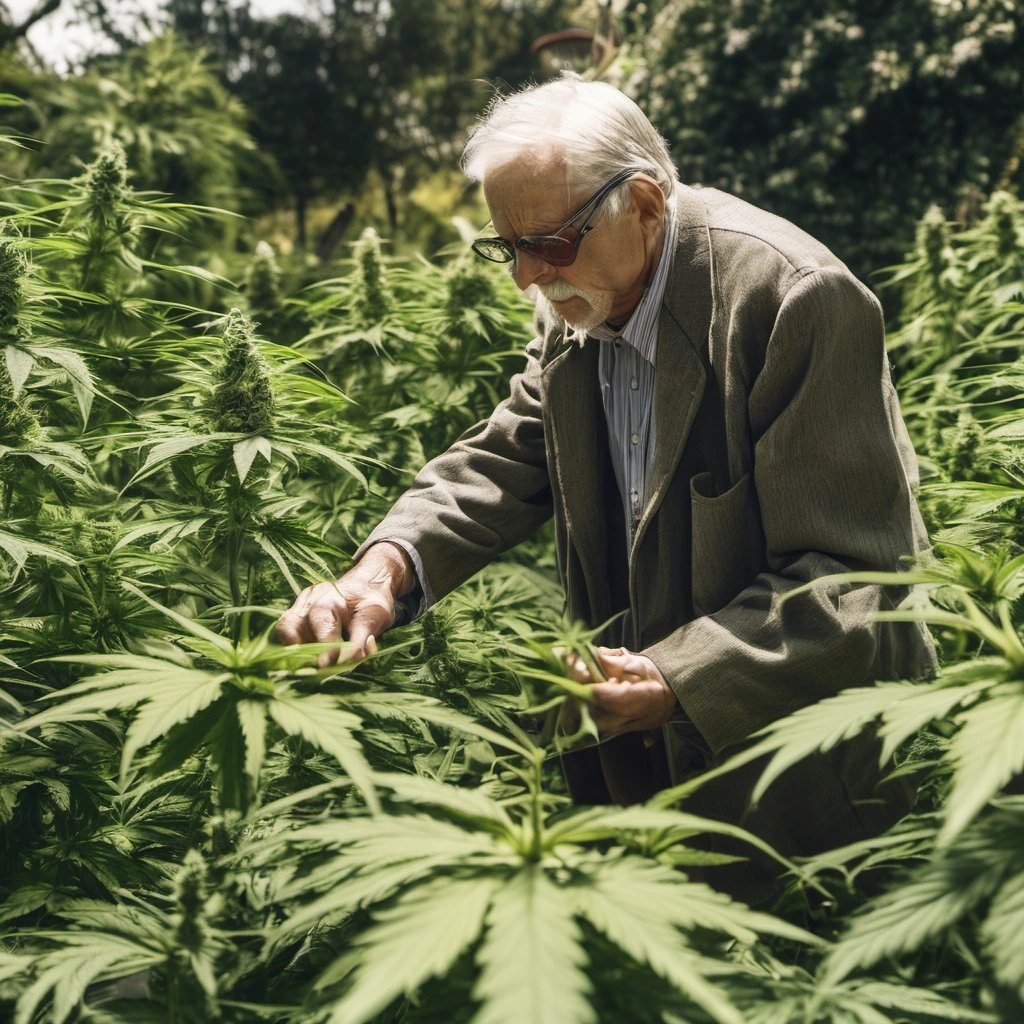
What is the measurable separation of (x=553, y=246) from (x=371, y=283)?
1.32 m

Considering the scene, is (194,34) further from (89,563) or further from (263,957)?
(263,957)

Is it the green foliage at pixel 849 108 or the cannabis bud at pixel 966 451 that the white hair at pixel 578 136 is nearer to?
the cannabis bud at pixel 966 451

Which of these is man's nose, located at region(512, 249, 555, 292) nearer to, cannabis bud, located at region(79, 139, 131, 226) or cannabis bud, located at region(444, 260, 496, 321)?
cannabis bud, located at region(79, 139, 131, 226)

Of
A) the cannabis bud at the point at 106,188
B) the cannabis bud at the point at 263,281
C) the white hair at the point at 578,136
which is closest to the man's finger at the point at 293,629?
the white hair at the point at 578,136

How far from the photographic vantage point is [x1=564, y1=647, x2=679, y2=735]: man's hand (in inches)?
62.1

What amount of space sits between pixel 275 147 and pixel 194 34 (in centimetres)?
164

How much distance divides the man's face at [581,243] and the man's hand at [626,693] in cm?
79

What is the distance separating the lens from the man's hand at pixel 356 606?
5.84 feet

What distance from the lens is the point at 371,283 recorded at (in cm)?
335

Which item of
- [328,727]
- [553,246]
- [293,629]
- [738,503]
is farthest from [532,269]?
[328,727]

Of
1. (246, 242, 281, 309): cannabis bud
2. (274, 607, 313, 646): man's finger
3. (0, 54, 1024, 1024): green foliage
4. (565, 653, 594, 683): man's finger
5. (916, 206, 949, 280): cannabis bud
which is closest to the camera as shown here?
(0, 54, 1024, 1024): green foliage

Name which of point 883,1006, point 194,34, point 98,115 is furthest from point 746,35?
point 883,1006

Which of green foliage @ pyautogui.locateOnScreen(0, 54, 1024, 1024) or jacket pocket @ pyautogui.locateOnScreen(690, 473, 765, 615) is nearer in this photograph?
green foliage @ pyautogui.locateOnScreen(0, 54, 1024, 1024)

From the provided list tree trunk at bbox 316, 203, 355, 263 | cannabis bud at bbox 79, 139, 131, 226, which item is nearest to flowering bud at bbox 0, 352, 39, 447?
cannabis bud at bbox 79, 139, 131, 226
